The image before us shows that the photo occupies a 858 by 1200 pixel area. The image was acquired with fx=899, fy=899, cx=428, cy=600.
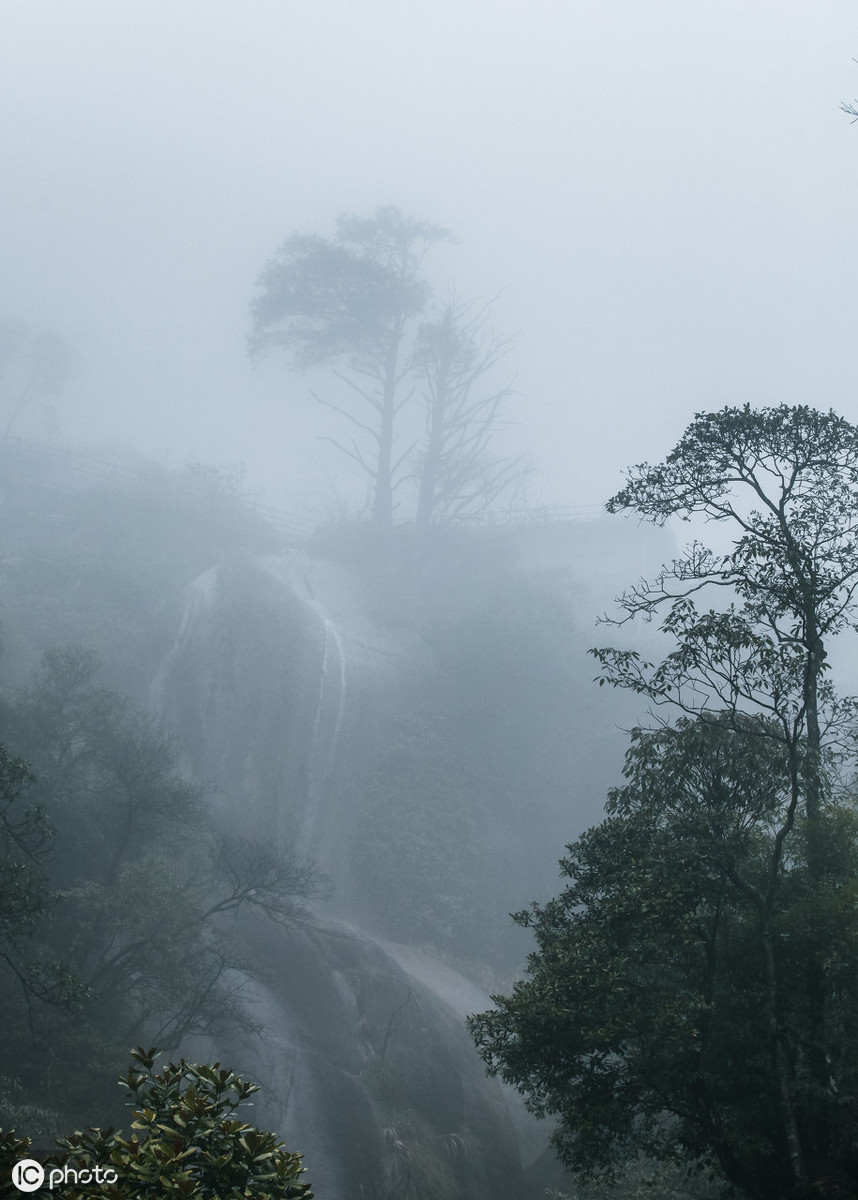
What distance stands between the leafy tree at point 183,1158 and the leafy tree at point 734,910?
6.38 meters

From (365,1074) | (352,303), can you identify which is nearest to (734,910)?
(365,1074)

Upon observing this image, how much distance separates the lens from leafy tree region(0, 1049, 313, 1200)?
5012 millimetres

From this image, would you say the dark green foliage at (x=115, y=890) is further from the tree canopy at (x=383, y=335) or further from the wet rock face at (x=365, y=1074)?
the tree canopy at (x=383, y=335)

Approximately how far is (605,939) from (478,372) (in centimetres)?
4768

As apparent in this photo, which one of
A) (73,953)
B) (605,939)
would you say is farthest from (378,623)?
(605,939)

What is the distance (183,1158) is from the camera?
5207 mm

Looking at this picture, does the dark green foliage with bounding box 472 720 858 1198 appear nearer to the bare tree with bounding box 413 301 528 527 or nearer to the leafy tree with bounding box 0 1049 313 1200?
the leafy tree with bounding box 0 1049 313 1200

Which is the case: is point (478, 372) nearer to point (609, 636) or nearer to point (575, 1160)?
point (609, 636)

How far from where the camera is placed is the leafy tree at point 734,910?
10586 mm

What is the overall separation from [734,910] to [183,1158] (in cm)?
937

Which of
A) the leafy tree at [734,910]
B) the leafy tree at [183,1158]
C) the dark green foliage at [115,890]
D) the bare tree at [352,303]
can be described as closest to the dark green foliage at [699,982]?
the leafy tree at [734,910]

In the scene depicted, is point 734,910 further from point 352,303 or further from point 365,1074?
point 352,303

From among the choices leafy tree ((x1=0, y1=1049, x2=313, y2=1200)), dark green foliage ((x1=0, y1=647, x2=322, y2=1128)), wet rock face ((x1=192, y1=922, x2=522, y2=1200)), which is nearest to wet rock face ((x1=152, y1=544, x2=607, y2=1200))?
wet rock face ((x1=192, y1=922, x2=522, y2=1200))

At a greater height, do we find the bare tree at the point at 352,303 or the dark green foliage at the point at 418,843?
the bare tree at the point at 352,303
